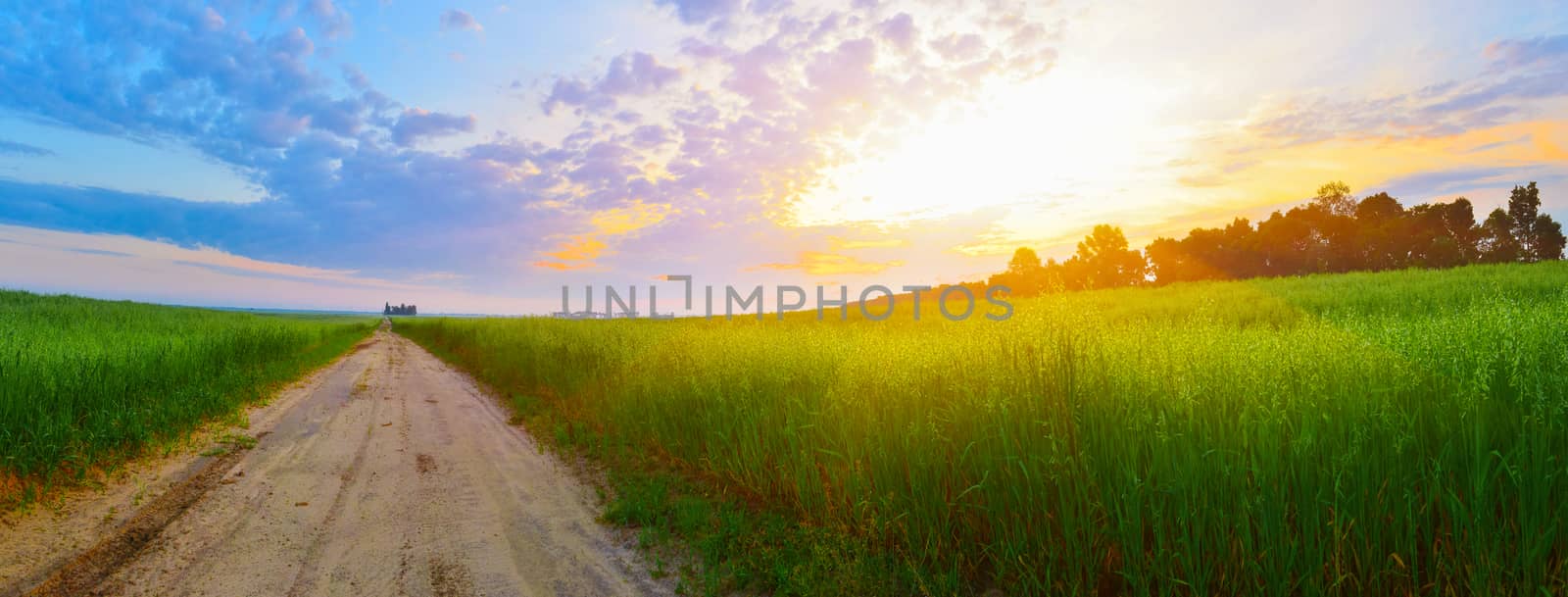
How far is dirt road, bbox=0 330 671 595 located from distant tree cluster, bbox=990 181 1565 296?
3470 cm

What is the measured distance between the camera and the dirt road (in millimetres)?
4461

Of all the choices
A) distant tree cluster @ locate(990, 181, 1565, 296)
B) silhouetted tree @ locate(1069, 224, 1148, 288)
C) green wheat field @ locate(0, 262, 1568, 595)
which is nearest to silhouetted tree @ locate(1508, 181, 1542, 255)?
distant tree cluster @ locate(990, 181, 1565, 296)

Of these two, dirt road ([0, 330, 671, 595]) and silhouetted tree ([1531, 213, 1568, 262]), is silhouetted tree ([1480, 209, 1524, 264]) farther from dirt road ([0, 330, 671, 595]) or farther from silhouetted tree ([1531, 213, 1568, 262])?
dirt road ([0, 330, 671, 595])

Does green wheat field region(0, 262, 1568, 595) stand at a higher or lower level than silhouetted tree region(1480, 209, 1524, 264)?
lower

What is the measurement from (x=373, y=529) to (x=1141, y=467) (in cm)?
659

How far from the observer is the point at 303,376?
56.4 feet

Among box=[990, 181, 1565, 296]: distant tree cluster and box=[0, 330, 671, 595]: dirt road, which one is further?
box=[990, 181, 1565, 296]: distant tree cluster

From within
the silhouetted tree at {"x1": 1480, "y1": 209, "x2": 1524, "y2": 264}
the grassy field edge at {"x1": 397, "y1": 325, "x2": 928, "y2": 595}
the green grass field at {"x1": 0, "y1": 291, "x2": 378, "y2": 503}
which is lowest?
the grassy field edge at {"x1": 397, "y1": 325, "x2": 928, "y2": 595}

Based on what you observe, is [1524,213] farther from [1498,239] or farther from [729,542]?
[729,542]

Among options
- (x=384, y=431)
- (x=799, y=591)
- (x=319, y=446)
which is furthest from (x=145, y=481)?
(x=799, y=591)

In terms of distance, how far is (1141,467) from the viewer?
3863mm

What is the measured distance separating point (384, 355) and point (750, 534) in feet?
88.9

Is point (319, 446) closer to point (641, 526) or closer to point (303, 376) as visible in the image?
point (641, 526)

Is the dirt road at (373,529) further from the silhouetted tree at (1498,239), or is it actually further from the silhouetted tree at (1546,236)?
the silhouetted tree at (1546,236)
